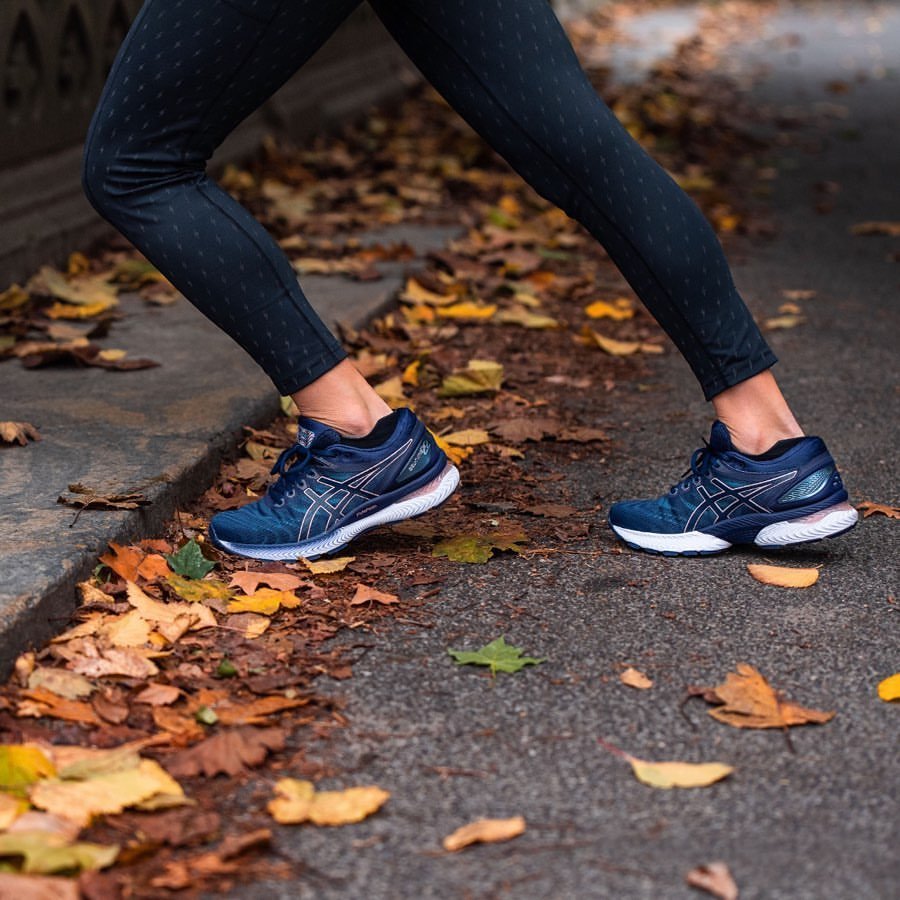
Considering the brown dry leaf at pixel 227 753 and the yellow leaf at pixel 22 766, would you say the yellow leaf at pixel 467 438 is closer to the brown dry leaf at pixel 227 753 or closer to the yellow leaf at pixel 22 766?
the brown dry leaf at pixel 227 753

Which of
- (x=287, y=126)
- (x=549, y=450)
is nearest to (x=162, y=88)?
(x=549, y=450)

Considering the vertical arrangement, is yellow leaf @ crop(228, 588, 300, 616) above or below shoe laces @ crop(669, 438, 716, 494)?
above

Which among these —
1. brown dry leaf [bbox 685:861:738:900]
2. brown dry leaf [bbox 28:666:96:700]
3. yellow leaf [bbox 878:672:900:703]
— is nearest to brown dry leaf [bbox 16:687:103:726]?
brown dry leaf [bbox 28:666:96:700]

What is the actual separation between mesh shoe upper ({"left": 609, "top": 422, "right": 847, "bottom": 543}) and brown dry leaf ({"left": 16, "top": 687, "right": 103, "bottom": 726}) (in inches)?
41.2

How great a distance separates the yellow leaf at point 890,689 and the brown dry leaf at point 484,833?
0.63 m

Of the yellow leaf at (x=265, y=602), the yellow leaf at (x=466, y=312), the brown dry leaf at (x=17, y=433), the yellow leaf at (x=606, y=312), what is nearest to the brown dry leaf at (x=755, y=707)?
the yellow leaf at (x=265, y=602)

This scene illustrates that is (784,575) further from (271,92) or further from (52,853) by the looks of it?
(52,853)

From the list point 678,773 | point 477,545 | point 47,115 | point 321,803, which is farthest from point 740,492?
point 47,115

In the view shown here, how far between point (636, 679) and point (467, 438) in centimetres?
126

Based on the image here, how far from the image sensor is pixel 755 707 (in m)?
2.03

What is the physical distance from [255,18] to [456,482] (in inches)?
34.4

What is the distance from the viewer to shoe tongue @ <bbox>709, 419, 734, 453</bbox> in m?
2.50

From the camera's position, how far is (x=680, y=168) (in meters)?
7.20

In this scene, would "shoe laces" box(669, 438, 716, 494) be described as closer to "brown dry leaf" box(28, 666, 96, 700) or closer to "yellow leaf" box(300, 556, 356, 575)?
"yellow leaf" box(300, 556, 356, 575)
